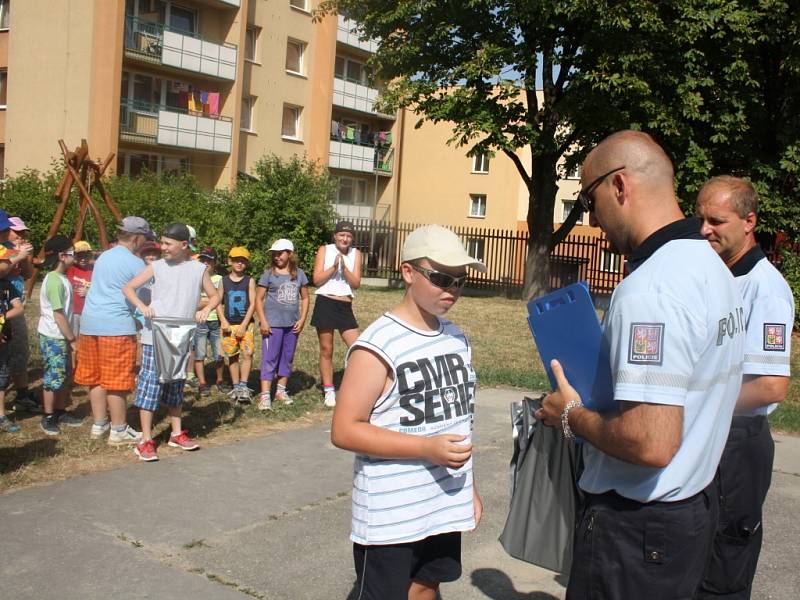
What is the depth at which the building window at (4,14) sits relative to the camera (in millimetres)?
32281

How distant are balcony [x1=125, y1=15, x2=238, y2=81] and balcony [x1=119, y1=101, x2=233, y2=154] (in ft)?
5.68

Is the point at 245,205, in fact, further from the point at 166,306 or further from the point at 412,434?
the point at 412,434

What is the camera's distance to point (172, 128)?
3180 cm

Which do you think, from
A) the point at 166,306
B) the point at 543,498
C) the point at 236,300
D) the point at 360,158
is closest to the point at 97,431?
the point at 166,306

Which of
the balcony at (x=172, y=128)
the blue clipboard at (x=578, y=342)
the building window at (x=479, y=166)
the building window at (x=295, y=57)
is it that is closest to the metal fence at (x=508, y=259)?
the balcony at (x=172, y=128)

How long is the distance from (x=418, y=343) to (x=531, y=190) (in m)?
20.7

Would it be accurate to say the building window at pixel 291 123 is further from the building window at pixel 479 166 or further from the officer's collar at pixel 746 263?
the officer's collar at pixel 746 263

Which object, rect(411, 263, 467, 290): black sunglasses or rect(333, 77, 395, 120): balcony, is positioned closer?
rect(411, 263, 467, 290): black sunglasses

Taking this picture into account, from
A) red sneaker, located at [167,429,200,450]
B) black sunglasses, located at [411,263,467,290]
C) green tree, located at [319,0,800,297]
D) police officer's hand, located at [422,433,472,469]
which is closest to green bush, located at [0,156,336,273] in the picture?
green tree, located at [319,0,800,297]

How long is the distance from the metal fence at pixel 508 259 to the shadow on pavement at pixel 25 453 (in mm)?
22209

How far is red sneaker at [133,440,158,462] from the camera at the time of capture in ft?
20.8

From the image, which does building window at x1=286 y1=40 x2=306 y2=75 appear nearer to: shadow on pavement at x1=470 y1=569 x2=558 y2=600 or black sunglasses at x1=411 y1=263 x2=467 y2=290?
shadow on pavement at x1=470 y1=569 x2=558 y2=600

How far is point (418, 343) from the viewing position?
303 cm

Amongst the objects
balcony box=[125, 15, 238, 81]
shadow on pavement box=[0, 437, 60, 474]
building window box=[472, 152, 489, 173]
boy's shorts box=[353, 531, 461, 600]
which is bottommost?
shadow on pavement box=[0, 437, 60, 474]
